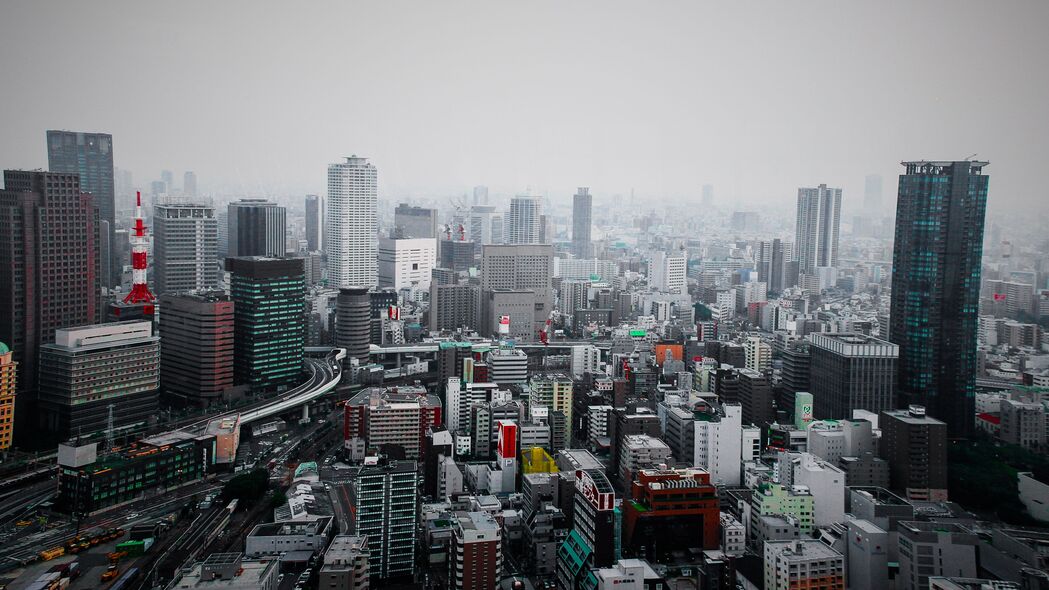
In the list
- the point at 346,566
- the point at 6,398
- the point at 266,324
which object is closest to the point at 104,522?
the point at 6,398

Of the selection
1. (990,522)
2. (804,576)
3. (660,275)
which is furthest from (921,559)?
(660,275)

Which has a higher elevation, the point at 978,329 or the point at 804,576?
the point at 978,329

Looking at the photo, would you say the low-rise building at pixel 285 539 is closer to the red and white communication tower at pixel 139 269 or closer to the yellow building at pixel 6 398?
the yellow building at pixel 6 398

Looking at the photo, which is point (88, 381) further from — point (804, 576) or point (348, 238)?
point (348, 238)

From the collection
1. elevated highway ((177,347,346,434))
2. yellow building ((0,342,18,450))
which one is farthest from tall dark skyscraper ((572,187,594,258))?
yellow building ((0,342,18,450))

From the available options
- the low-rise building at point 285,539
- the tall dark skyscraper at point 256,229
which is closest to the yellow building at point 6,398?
the low-rise building at point 285,539

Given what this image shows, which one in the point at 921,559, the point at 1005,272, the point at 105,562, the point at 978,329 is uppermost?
the point at 1005,272

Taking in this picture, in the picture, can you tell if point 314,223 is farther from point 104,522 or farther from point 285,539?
point 285,539
